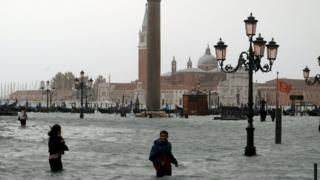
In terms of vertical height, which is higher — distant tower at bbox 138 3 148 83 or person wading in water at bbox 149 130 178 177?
distant tower at bbox 138 3 148 83

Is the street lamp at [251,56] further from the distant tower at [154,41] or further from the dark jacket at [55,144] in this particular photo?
the distant tower at [154,41]

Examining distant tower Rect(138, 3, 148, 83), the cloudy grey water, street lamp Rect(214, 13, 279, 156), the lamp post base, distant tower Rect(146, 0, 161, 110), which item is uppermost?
distant tower Rect(138, 3, 148, 83)

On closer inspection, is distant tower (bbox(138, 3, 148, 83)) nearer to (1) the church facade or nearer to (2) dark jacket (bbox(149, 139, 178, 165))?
(1) the church facade

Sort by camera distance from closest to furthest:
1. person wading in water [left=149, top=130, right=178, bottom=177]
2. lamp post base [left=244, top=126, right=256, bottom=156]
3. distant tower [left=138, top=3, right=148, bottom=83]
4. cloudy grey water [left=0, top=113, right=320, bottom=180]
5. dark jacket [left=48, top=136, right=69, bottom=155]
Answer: person wading in water [left=149, top=130, right=178, bottom=177] → cloudy grey water [left=0, top=113, right=320, bottom=180] → dark jacket [left=48, top=136, right=69, bottom=155] → lamp post base [left=244, top=126, right=256, bottom=156] → distant tower [left=138, top=3, right=148, bottom=83]

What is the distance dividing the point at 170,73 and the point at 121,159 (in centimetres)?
14705

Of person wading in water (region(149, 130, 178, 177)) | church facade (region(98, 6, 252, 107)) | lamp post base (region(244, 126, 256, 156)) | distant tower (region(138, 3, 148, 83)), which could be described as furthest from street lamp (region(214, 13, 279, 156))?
church facade (region(98, 6, 252, 107))

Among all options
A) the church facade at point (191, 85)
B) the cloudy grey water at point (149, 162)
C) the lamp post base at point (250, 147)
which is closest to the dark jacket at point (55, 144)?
the cloudy grey water at point (149, 162)

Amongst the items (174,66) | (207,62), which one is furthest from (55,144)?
(174,66)

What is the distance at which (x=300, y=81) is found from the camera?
156500 mm

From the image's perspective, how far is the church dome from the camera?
493ft

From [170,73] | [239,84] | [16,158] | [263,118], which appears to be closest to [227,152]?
[16,158]

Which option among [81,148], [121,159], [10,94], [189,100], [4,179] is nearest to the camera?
[4,179]

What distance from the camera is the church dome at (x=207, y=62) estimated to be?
150 m

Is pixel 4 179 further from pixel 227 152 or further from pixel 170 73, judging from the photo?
pixel 170 73
